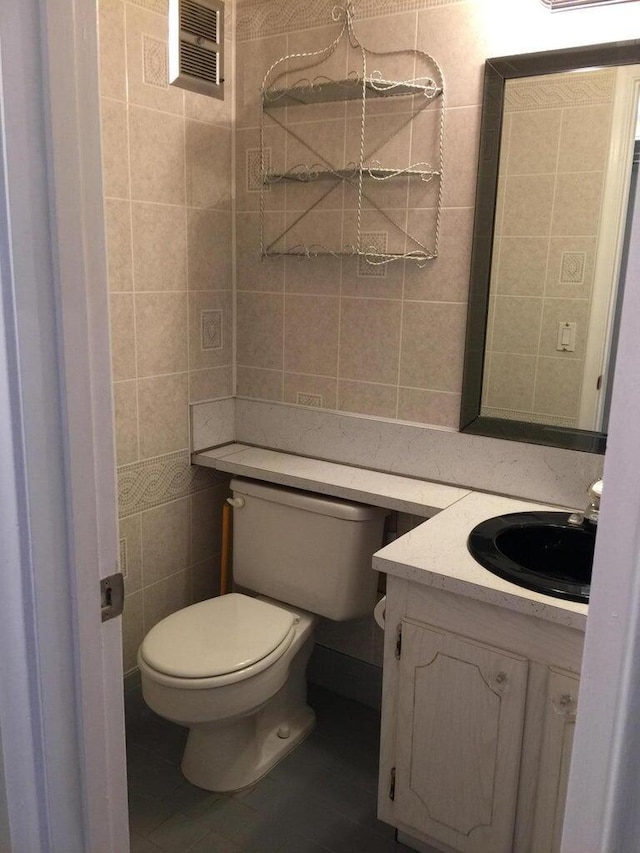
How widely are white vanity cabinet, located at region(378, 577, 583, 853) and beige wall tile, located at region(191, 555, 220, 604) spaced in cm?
94

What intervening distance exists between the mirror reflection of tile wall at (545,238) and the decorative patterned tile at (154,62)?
94 centimetres

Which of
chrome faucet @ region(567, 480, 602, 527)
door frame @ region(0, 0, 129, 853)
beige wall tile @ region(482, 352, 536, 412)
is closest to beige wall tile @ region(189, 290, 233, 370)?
beige wall tile @ region(482, 352, 536, 412)

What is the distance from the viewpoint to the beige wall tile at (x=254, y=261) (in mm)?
2260

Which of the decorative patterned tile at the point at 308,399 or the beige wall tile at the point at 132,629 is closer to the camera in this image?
the beige wall tile at the point at 132,629

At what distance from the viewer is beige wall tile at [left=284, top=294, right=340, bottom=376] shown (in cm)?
220

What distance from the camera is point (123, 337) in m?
2.02

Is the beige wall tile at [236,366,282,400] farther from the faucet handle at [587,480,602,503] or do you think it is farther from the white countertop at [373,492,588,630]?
the faucet handle at [587,480,602,503]

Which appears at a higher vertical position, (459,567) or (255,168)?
(255,168)

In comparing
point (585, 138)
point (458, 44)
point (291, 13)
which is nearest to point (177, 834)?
point (585, 138)

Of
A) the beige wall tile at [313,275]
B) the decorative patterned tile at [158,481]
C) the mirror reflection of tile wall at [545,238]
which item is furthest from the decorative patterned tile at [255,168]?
the decorative patterned tile at [158,481]

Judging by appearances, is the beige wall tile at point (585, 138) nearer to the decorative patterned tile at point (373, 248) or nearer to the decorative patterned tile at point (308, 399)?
the decorative patterned tile at point (373, 248)

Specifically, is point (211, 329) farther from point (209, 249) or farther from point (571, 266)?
point (571, 266)

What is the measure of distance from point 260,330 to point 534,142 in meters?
1.01

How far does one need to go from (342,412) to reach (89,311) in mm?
1406
